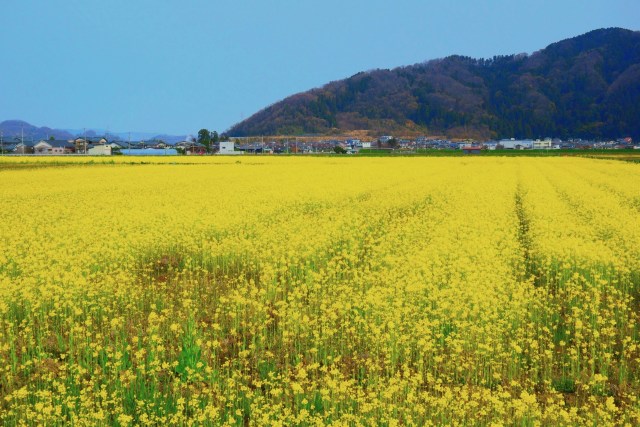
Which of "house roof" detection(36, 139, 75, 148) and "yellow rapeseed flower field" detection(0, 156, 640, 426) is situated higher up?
"house roof" detection(36, 139, 75, 148)

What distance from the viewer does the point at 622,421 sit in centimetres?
601

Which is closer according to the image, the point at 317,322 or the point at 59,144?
the point at 317,322

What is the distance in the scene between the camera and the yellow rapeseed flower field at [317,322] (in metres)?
6.32

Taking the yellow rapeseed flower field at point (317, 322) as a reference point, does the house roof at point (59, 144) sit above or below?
above

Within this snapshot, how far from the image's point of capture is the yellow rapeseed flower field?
6.32m

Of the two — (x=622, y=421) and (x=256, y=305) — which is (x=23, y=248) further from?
(x=622, y=421)

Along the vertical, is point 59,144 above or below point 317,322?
above

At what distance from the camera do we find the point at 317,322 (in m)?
8.88

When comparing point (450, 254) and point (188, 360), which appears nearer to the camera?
point (188, 360)

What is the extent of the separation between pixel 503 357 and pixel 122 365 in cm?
474

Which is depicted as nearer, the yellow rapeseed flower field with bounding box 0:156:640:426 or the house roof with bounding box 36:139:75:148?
the yellow rapeseed flower field with bounding box 0:156:640:426

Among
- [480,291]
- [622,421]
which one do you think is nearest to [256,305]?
[480,291]

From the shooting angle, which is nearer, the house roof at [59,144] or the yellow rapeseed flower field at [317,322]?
the yellow rapeseed flower field at [317,322]

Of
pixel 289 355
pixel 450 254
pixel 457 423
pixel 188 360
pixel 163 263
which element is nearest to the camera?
pixel 457 423
